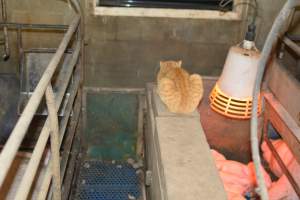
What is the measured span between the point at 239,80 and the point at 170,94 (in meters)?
0.56

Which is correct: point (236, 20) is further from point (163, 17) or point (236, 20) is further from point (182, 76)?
point (182, 76)

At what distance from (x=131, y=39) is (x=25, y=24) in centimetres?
79

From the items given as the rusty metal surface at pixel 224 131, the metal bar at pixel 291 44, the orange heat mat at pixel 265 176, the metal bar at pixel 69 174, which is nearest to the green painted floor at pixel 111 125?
the metal bar at pixel 69 174

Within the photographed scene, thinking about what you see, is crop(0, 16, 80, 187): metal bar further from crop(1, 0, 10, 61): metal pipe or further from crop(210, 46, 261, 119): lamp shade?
crop(1, 0, 10, 61): metal pipe

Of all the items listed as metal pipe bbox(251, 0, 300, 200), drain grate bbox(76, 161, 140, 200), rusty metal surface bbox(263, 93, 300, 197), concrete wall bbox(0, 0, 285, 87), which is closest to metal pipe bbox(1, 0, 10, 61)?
concrete wall bbox(0, 0, 285, 87)

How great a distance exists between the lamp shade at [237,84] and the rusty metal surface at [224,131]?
792 mm

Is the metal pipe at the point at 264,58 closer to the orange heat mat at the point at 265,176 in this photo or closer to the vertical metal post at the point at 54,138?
the vertical metal post at the point at 54,138

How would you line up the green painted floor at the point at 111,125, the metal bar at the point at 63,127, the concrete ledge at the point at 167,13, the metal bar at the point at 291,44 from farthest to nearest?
the green painted floor at the point at 111,125, the concrete ledge at the point at 167,13, the metal bar at the point at 291,44, the metal bar at the point at 63,127

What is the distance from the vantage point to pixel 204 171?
1.82m

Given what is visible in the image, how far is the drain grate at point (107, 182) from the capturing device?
3046 mm

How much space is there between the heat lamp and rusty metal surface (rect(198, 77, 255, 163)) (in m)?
0.79

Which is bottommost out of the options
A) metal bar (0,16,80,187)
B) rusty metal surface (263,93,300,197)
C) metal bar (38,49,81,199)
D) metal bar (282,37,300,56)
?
rusty metal surface (263,93,300,197)

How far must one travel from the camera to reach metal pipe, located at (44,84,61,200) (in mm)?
1604

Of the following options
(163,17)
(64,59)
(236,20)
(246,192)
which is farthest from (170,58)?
(246,192)
